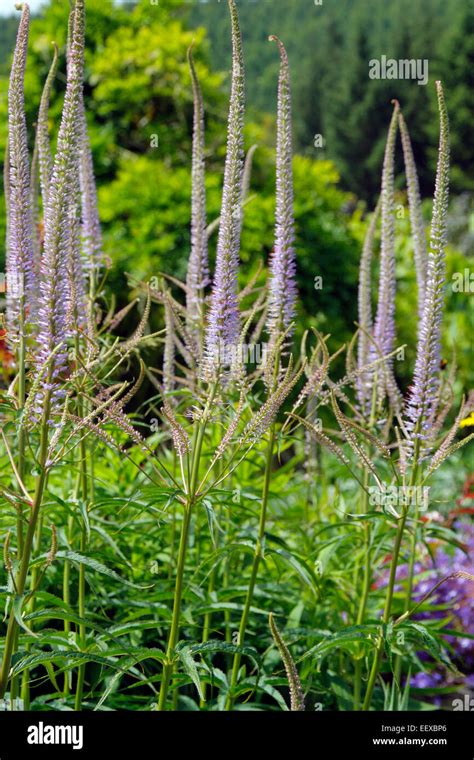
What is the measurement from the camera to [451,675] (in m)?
5.76

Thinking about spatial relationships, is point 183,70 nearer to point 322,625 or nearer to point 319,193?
point 319,193

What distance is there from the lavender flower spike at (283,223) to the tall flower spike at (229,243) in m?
0.22

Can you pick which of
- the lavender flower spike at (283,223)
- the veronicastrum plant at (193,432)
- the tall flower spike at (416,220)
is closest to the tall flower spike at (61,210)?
the veronicastrum plant at (193,432)

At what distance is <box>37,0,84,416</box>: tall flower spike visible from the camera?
2.25m

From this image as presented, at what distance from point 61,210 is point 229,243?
0.57m

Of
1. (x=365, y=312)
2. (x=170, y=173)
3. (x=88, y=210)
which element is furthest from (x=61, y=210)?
(x=170, y=173)

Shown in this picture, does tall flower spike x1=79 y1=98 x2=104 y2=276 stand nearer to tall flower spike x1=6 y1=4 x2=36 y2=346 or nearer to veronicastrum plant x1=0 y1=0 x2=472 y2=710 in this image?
veronicastrum plant x1=0 y1=0 x2=472 y2=710

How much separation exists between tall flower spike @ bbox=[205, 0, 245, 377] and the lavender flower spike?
218 millimetres

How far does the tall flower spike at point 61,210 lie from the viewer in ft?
7.39

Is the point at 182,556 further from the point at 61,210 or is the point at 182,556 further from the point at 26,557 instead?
the point at 61,210
